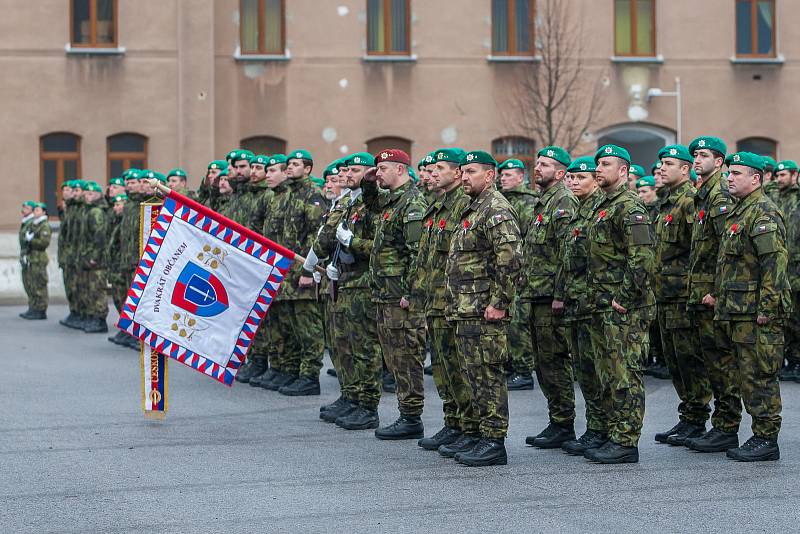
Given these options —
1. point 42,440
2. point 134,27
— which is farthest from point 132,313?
point 134,27


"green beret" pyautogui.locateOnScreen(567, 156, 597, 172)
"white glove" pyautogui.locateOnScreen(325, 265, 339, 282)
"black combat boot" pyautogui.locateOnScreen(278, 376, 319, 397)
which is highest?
"green beret" pyautogui.locateOnScreen(567, 156, 597, 172)

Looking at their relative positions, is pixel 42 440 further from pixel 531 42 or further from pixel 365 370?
pixel 531 42

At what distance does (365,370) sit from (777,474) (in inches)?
141

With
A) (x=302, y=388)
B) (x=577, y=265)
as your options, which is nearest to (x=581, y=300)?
(x=577, y=265)

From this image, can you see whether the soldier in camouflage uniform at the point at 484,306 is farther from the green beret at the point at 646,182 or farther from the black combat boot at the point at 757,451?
the green beret at the point at 646,182

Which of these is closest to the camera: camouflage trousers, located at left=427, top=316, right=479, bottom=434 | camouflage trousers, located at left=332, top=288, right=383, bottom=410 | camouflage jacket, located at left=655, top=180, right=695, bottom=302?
camouflage trousers, located at left=427, top=316, right=479, bottom=434

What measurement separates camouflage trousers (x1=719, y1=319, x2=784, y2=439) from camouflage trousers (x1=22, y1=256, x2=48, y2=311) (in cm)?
1687

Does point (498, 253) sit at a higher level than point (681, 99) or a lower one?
lower

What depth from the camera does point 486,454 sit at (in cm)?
935

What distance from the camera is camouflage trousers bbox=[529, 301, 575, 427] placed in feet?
33.3

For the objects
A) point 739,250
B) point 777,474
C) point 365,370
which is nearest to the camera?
point 777,474

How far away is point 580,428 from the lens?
11.2 m

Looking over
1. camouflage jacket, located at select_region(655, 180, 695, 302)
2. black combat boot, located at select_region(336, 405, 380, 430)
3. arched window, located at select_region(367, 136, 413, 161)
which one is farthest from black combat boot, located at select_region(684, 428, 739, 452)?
arched window, located at select_region(367, 136, 413, 161)

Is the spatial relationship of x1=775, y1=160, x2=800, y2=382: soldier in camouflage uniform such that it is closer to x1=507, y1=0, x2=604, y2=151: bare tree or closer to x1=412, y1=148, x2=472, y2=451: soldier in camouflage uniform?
x1=412, y1=148, x2=472, y2=451: soldier in camouflage uniform
